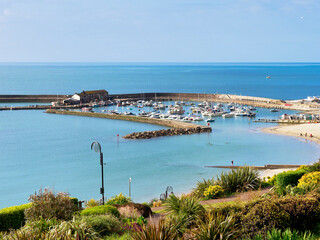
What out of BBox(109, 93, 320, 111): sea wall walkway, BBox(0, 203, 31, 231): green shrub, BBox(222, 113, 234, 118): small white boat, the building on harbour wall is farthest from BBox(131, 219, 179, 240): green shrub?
the building on harbour wall

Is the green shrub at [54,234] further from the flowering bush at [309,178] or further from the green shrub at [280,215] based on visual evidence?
the flowering bush at [309,178]

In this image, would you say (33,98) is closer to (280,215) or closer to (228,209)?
(228,209)

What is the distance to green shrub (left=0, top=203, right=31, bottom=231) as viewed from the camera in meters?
13.1

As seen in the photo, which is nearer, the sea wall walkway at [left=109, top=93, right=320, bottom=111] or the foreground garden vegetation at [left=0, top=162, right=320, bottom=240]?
the foreground garden vegetation at [left=0, top=162, right=320, bottom=240]

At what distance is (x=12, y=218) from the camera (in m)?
13.2

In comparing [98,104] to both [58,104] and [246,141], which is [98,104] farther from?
[246,141]

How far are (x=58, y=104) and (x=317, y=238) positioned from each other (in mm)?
86983

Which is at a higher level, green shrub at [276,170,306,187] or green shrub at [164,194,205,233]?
green shrub at [164,194,205,233]

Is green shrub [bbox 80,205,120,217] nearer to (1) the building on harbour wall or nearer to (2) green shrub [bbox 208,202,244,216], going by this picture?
(2) green shrub [bbox 208,202,244,216]

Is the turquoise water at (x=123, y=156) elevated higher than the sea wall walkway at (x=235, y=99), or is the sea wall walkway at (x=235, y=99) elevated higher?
the sea wall walkway at (x=235, y=99)

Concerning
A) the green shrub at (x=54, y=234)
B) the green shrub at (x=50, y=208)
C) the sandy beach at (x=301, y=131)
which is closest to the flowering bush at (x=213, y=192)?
the green shrub at (x=50, y=208)

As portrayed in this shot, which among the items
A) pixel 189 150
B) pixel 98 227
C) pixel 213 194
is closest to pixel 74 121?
pixel 189 150

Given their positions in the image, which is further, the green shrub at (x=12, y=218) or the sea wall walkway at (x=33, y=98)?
the sea wall walkway at (x=33, y=98)

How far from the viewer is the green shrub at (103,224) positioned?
36.0 feet
